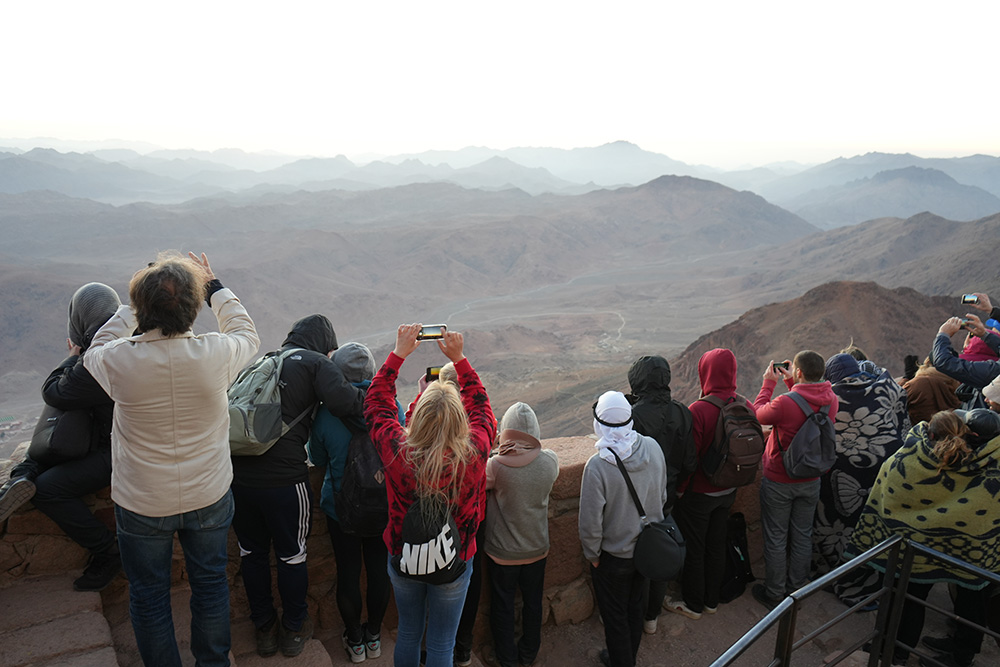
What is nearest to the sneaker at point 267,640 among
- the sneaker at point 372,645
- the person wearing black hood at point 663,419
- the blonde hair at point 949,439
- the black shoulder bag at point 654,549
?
the sneaker at point 372,645

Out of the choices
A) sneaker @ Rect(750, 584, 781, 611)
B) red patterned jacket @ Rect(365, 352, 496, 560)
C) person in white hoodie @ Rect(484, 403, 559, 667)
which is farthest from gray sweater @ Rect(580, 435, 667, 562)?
sneaker @ Rect(750, 584, 781, 611)

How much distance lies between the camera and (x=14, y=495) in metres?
2.64

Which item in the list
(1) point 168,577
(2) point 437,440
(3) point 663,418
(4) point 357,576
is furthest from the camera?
(3) point 663,418

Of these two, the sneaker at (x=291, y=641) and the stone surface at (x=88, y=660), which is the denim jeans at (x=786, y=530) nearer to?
the sneaker at (x=291, y=641)

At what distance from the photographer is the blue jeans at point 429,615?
249cm

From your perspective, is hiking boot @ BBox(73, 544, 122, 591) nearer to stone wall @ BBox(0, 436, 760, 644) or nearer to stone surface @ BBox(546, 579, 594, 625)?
stone wall @ BBox(0, 436, 760, 644)

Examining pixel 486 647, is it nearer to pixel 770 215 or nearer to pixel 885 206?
pixel 770 215

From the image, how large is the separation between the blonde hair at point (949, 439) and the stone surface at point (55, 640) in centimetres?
380

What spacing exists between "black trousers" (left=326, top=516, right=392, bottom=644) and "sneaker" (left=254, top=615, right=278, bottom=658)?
0.33 meters

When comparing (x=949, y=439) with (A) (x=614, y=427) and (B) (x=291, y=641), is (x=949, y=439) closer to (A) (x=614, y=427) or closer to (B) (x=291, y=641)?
(A) (x=614, y=427)

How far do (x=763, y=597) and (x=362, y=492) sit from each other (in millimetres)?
2736

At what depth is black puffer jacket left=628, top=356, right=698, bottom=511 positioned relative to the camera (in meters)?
3.18

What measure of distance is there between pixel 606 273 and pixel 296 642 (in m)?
44.5

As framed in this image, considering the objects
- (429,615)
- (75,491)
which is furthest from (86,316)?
(429,615)
